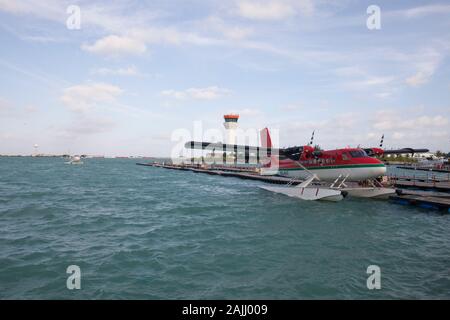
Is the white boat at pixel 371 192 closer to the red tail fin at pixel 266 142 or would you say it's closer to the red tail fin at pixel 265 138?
the red tail fin at pixel 266 142

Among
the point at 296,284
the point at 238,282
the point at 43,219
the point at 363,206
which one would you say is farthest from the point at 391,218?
the point at 43,219

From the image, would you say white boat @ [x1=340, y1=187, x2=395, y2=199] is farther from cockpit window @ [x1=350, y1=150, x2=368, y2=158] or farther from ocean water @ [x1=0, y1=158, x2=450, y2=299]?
ocean water @ [x1=0, y1=158, x2=450, y2=299]

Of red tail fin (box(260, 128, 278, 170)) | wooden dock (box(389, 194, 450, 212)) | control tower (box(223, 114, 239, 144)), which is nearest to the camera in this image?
wooden dock (box(389, 194, 450, 212))

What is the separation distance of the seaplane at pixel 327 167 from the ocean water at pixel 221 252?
2.90 metres

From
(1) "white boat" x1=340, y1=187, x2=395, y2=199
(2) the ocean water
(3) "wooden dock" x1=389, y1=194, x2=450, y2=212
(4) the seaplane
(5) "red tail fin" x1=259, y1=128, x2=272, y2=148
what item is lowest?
(2) the ocean water

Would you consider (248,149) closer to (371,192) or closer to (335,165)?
(335,165)

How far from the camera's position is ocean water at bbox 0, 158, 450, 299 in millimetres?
7590

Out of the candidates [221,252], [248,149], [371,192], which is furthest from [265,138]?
[221,252]

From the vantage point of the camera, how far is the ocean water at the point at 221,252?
7.59 meters

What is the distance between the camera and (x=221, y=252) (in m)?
10.5

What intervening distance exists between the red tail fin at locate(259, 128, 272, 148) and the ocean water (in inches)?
520

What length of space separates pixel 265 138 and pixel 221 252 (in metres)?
22.5

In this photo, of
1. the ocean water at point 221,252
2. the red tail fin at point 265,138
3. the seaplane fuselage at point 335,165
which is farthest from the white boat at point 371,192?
the red tail fin at point 265,138

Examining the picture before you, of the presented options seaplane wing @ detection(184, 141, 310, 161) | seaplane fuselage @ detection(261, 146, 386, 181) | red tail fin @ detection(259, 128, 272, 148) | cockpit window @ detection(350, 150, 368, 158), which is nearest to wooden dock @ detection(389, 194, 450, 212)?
seaplane fuselage @ detection(261, 146, 386, 181)
